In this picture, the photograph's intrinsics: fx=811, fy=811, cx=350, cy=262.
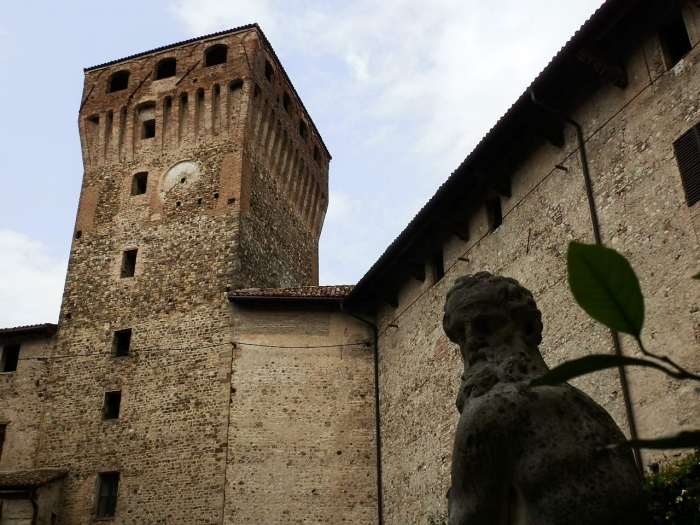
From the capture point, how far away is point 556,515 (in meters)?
3.00

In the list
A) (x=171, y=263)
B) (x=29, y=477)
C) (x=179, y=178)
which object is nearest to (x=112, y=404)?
(x=29, y=477)

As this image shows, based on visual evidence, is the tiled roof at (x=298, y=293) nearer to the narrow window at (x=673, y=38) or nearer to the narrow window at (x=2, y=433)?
the narrow window at (x=2, y=433)

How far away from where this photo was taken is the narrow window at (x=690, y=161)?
957 centimetres

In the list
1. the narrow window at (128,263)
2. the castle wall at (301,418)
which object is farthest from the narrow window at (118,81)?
the castle wall at (301,418)

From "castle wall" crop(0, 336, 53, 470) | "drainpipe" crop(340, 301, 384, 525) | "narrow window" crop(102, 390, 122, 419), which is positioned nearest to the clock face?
"castle wall" crop(0, 336, 53, 470)

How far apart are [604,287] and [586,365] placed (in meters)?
Result: 0.15

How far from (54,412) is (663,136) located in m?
14.4

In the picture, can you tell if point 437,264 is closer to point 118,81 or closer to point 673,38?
point 673,38

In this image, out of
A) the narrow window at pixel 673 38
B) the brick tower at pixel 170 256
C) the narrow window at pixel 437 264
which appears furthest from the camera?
the brick tower at pixel 170 256

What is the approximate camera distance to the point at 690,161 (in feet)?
31.9

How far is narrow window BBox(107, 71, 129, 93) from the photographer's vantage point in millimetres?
24531

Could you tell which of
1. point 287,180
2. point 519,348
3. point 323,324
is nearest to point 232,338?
point 323,324

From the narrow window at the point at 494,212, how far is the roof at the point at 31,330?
11309mm

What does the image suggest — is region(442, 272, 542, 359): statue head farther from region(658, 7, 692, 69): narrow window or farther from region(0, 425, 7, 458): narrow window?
region(0, 425, 7, 458): narrow window
